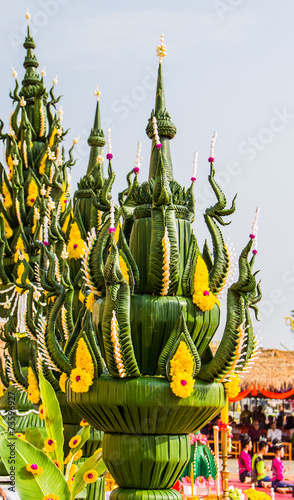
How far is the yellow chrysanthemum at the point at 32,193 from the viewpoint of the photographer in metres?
13.3

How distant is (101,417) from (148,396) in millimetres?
535

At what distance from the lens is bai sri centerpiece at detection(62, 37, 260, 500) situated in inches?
249

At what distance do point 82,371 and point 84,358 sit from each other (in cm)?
12

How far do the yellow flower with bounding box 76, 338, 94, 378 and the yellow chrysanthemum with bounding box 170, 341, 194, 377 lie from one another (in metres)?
0.75

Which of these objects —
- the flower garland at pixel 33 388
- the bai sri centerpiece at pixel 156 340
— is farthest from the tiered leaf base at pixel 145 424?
the flower garland at pixel 33 388

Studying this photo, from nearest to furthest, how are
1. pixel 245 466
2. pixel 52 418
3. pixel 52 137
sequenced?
pixel 52 418 → pixel 52 137 → pixel 245 466

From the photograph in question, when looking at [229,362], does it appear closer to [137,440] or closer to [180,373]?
[180,373]

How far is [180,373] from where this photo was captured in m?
6.22

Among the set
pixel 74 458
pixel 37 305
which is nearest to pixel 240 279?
pixel 74 458

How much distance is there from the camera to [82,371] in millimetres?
6477

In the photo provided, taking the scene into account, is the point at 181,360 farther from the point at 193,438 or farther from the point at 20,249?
the point at 20,249

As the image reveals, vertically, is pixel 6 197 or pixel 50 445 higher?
pixel 6 197

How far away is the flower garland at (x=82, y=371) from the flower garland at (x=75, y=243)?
3851 mm

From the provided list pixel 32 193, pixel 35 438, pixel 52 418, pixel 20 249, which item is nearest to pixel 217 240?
pixel 52 418
